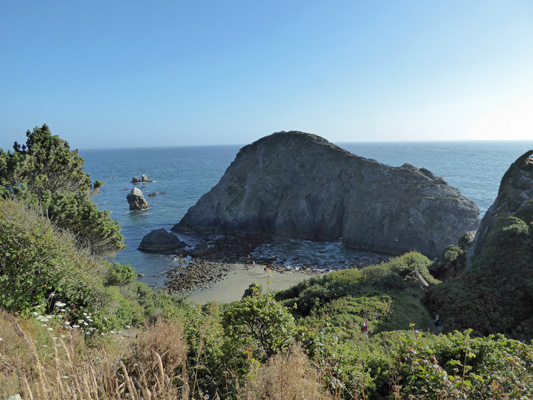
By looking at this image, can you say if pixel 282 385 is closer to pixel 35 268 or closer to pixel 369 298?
pixel 35 268

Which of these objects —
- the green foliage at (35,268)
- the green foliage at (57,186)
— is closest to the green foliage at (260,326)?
the green foliage at (35,268)

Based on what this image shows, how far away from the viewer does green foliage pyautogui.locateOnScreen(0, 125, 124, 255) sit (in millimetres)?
15430

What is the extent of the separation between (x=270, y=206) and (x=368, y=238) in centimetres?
1816

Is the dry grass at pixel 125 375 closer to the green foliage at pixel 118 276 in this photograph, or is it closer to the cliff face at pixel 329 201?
the green foliage at pixel 118 276

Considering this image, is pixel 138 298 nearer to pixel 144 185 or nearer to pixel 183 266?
pixel 183 266

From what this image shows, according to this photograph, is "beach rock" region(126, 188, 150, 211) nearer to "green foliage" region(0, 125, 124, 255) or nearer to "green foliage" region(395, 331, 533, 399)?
"green foliage" region(0, 125, 124, 255)

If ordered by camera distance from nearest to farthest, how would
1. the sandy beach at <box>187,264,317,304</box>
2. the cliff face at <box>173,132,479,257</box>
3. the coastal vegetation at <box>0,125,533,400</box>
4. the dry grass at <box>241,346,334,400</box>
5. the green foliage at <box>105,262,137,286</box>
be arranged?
the dry grass at <box>241,346,334,400</box>, the coastal vegetation at <box>0,125,533,400</box>, the green foliage at <box>105,262,137,286</box>, the sandy beach at <box>187,264,317,304</box>, the cliff face at <box>173,132,479,257</box>

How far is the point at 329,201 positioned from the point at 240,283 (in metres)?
25.0

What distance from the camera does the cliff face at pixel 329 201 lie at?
136 feet

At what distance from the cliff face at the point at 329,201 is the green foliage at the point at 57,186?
32243 mm

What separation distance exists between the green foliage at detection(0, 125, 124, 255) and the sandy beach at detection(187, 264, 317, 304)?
12.0 metres

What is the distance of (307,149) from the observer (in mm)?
58438

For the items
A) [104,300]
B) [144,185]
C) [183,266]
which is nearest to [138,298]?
[104,300]

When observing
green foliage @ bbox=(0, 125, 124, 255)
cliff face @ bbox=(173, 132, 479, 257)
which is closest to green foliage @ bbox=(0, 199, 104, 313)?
green foliage @ bbox=(0, 125, 124, 255)
